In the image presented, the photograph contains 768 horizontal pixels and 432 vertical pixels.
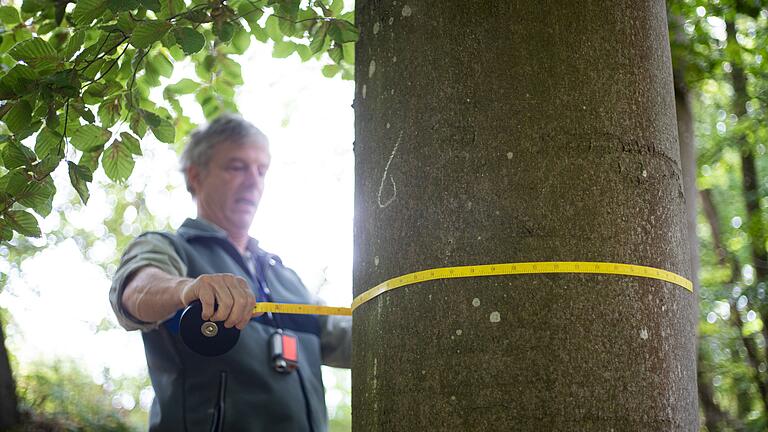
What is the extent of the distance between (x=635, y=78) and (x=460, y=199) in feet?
1.52

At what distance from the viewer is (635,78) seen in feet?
5.24

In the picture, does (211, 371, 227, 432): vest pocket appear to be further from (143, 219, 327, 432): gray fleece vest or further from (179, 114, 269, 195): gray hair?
(179, 114, 269, 195): gray hair

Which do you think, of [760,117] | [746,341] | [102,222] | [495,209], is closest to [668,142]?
[495,209]

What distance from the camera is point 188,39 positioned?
6.60 ft

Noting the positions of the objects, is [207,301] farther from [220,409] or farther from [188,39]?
[220,409]

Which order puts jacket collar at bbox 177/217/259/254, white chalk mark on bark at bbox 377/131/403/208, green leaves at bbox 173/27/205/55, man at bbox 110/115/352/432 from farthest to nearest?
jacket collar at bbox 177/217/259/254 → man at bbox 110/115/352/432 → green leaves at bbox 173/27/205/55 → white chalk mark on bark at bbox 377/131/403/208

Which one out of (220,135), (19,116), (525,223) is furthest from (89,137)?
(220,135)

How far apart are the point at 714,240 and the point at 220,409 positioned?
806cm

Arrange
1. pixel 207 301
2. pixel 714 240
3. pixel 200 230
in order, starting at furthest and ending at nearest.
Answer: pixel 714 240
pixel 200 230
pixel 207 301

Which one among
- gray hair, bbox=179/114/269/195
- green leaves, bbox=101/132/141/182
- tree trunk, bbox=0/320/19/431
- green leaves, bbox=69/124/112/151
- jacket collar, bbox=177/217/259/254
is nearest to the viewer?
green leaves, bbox=69/124/112/151

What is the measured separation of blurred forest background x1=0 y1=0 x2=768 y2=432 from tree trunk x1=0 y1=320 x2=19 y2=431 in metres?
0.56

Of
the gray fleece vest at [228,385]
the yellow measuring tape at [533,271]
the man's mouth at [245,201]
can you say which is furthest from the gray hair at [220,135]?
the yellow measuring tape at [533,271]

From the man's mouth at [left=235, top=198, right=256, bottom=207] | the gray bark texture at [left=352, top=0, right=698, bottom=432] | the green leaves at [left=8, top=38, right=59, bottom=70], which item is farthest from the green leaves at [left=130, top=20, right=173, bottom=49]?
the man's mouth at [left=235, top=198, right=256, bottom=207]

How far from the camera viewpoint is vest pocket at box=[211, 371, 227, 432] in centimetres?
286
